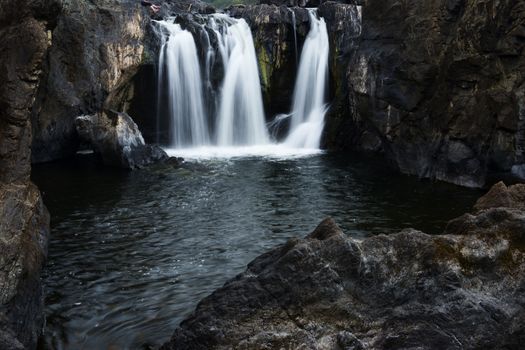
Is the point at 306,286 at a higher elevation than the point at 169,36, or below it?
below

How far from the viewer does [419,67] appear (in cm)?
2544

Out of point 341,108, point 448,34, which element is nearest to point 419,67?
point 448,34

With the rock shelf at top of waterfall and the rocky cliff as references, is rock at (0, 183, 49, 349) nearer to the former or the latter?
the rocky cliff

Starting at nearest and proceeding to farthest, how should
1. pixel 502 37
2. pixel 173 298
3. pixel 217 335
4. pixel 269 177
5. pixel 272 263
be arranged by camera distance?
pixel 217 335
pixel 272 263
pixel 173 298
pixel 502 37
pixel 269 177

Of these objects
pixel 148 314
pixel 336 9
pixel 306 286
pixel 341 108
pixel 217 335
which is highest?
pixel 336 9

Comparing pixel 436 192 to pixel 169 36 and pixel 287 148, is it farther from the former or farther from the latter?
pixel 169 36

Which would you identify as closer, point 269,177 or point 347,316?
point 347,316

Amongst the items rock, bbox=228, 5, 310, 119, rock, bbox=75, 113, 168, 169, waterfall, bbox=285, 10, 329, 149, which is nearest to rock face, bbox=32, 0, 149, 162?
rock, bbox=75, 113, 168, 169

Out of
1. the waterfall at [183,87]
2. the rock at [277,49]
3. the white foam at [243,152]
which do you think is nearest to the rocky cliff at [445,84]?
the white foam at [243,152]

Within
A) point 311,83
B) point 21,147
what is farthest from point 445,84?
point 21,147

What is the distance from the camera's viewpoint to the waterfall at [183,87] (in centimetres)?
3688

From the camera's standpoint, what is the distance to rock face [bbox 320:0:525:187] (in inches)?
880

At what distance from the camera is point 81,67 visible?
32.2 metres

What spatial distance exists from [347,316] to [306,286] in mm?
712
